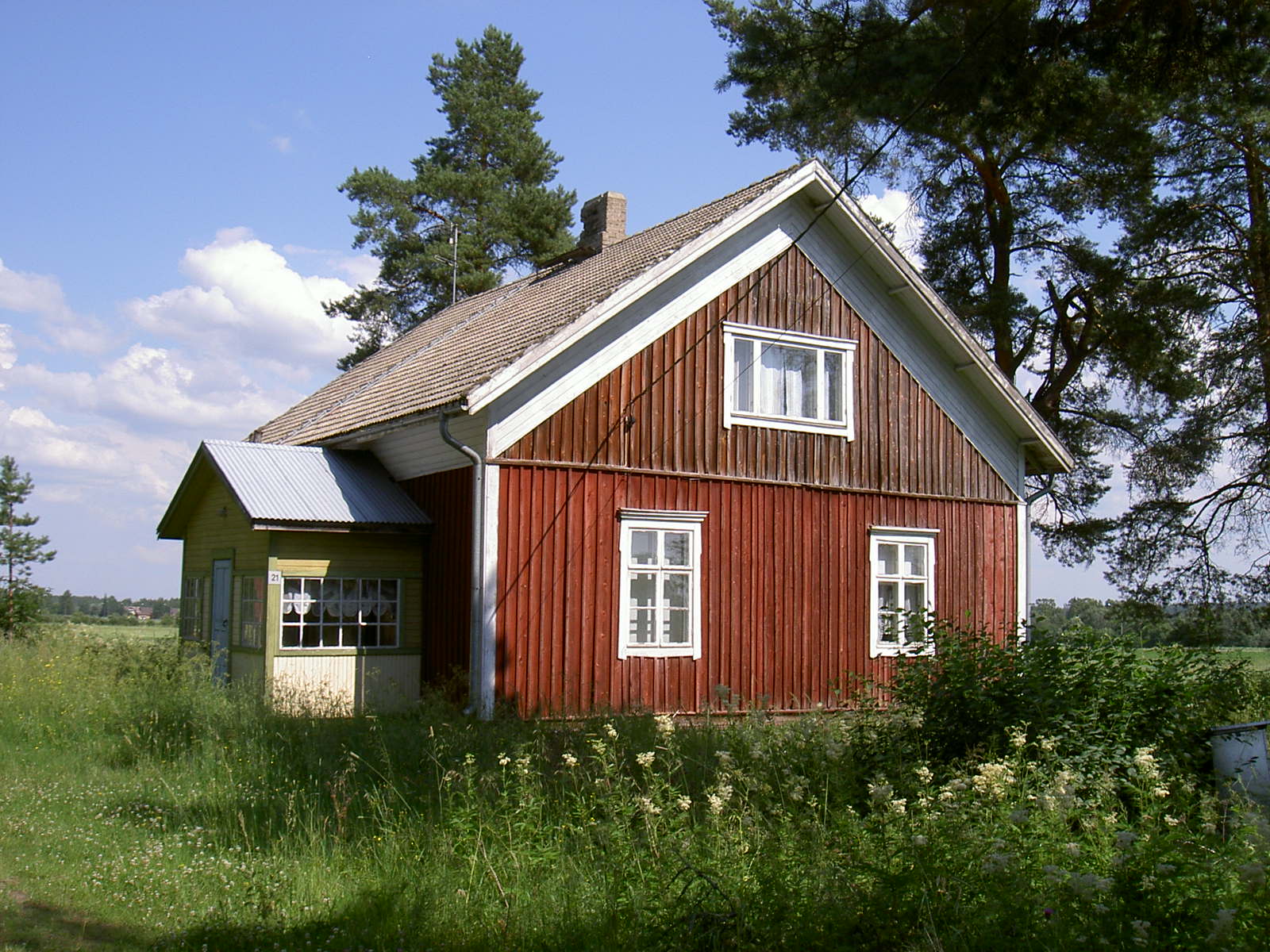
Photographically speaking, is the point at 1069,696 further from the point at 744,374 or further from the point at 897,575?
the point at 897,575

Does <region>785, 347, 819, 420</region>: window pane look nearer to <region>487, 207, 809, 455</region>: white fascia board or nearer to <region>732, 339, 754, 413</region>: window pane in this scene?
<region>732, 339, 754, 413</region>: window pane

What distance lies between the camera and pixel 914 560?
16.9 meters

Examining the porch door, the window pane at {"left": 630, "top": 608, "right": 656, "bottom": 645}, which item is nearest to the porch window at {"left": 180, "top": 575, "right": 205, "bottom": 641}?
the porch door

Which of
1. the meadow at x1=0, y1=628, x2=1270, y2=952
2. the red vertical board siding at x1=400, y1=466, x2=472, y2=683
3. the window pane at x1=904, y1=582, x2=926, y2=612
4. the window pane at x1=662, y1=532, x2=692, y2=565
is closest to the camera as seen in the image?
the meadow at x1=0, y1=628, x2=1270, y2=952

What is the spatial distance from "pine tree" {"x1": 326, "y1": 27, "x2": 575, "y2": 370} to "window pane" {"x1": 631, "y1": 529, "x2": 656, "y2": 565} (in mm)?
20432

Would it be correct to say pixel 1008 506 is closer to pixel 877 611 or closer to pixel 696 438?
pixel 877 611

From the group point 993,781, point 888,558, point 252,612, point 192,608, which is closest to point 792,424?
point 888,558

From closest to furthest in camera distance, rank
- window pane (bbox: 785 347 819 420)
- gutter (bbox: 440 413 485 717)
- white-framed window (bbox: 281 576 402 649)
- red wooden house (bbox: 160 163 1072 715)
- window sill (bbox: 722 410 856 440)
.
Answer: gutter (bbox: 440 413 485 717) → red wooden house (bbox: 160 163 1072 715) → white-framed window (bbox: 281 576 402 649) → window sill (bbox: 722 410 856 440) → window pane (bbox: 785 347 819 420)

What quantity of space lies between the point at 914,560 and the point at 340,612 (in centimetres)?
797

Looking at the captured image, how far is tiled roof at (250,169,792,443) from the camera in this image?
14250 millimetres

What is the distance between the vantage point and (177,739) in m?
10.8

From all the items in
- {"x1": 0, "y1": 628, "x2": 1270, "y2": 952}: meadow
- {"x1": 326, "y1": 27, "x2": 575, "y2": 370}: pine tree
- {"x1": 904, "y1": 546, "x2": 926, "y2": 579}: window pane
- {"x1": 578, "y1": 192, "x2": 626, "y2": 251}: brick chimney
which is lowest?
{"x1": 0, "y1": 628, "x2": 1270, "y2": 952}: meadow

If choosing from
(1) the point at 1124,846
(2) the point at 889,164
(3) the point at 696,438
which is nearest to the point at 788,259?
(3) the point at 696,438

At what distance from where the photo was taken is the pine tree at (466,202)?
1344 inches
